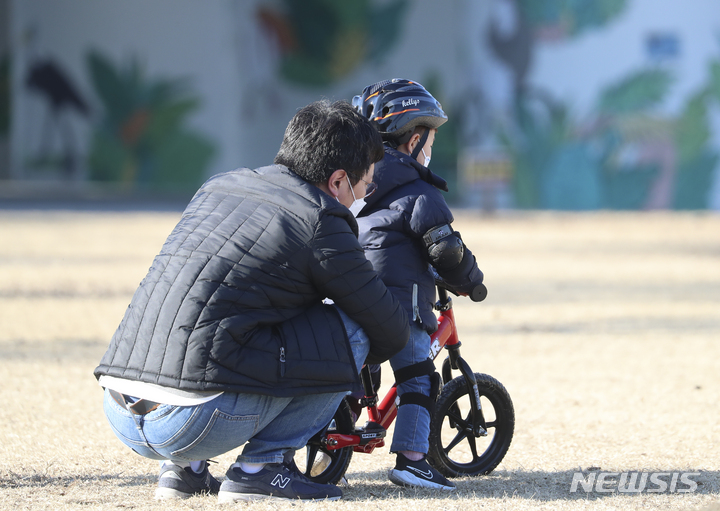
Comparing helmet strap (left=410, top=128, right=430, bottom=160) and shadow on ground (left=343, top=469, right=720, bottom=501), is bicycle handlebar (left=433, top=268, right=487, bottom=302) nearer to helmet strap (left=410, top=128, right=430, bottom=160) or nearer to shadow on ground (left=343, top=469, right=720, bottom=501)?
helmet strap (left=410, top=128, right=430, bottom=160)

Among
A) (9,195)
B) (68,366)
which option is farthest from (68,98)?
(68,366)

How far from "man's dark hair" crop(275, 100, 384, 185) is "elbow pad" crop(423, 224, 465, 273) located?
1.07ft

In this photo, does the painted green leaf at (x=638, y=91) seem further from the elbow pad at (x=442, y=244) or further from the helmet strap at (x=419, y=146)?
the elbow pad at (x=442, y=244)

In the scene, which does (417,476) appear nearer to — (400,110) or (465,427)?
(465,427)

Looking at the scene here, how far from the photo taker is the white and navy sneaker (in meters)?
3.26

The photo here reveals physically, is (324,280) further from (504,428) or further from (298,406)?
(504,428)

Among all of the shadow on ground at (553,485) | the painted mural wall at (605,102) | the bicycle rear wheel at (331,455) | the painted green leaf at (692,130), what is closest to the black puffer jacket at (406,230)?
the bicycle rear wheel at (331,455)

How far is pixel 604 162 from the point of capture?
22922 mm

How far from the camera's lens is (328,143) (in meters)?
3.01

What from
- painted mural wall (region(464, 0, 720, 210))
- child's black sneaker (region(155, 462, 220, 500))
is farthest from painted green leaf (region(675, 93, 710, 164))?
child's black sneaker (region(155, 462, 220, 500))

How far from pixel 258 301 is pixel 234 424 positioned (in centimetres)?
37

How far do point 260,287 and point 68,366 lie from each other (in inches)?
130

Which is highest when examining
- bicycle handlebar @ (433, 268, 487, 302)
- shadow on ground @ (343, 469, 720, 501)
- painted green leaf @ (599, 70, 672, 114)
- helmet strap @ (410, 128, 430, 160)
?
painted green leaf @ (599, 70, 672, 114)

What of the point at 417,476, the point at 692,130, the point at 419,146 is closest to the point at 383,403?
the point at 417,476
